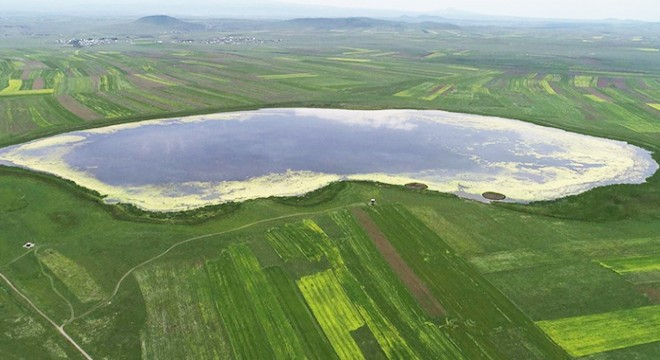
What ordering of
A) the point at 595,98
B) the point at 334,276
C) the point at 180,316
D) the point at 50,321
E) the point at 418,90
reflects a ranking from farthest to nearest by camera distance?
the point at 418,90 → the point at 595,98 → the point at 334,276 → the point at 180,316 → the point at 50,321

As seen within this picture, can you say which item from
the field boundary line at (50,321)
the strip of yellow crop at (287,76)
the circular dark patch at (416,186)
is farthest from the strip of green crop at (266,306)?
the strip of yellow crop at (287,76)

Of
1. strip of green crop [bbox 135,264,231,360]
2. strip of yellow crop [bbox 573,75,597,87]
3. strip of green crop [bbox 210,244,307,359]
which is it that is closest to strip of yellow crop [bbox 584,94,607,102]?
strip of yellow crop [bbox 573,75,597,87]

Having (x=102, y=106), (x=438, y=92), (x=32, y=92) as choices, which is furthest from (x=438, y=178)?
(x=32, y=92)

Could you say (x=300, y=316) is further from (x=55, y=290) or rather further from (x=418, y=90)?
(x=418, y=90)

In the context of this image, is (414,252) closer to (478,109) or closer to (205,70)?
(478,109)

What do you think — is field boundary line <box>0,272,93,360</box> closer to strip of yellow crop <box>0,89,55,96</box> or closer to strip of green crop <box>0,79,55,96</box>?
strip of yellow crop <box>0,89,55,96</box>

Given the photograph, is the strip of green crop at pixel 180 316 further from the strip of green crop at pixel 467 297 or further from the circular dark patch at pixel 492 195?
the circular dark patch at pixel 492 195
